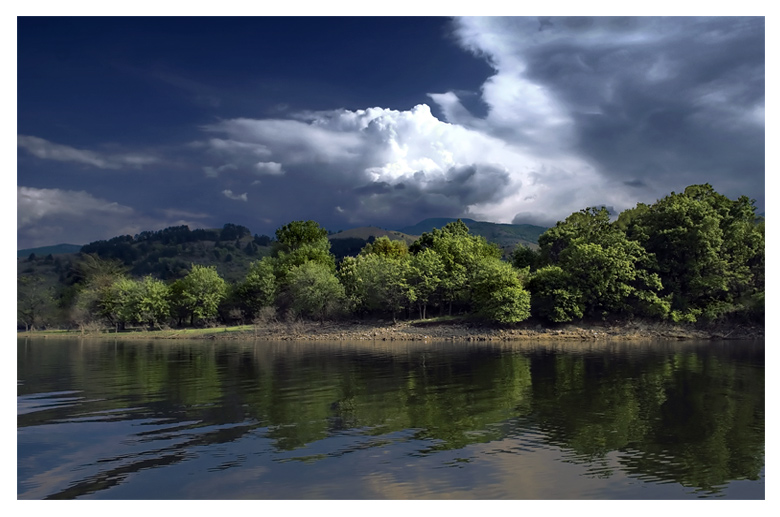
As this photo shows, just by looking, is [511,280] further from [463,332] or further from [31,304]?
[31,304]

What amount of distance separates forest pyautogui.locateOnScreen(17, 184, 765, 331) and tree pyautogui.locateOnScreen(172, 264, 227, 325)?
23 centimetres

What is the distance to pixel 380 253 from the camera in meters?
84.6

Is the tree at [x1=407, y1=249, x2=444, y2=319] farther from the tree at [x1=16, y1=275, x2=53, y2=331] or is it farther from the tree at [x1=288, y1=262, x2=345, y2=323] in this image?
the tree at [x1=16, y1=275, x2=53, y2=331]

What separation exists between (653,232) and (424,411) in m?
57.0

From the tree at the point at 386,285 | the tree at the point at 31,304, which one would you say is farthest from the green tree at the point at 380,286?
the tree at the point at 31,304

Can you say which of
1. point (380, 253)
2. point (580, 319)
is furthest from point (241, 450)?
point (380, 253)

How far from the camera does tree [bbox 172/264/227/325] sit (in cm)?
8719

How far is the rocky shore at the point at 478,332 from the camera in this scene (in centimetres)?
5853

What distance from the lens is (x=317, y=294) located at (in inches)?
3009

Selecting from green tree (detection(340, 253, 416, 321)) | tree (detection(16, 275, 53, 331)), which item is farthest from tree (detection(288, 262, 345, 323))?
tree (detection(16, 275, 53, 331))

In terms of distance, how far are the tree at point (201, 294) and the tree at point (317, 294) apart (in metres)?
16.4

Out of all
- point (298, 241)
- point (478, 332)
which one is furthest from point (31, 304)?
point (478, 332)

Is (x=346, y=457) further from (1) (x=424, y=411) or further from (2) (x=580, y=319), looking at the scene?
(2) (x=580, y=319)

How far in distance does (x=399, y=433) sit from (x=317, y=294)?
198ft
